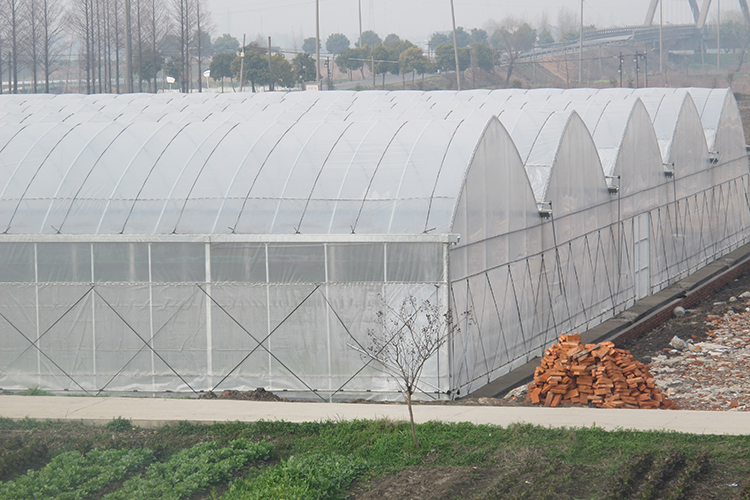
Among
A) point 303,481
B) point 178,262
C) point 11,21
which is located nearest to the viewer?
point 303,481

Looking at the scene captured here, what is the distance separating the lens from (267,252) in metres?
16.3

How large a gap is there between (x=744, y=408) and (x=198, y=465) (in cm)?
1064

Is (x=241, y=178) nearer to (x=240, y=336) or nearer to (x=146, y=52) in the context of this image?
(x=240, y=336)

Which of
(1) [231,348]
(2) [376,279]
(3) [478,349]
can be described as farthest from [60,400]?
(3) [478,349]

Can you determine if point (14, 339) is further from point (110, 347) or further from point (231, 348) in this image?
point (231, 348)

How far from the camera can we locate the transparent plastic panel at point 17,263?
674 inches

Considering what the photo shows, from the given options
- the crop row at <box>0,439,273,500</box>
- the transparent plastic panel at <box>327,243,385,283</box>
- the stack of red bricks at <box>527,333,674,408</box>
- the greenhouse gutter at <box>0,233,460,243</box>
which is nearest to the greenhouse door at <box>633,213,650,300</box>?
the stack of red bricks at <box>527,333,674,408</box>

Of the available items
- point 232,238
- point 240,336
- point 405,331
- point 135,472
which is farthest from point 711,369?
point 135,472

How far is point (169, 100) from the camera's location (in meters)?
39.5

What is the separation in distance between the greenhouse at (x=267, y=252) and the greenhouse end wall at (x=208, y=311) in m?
0.03

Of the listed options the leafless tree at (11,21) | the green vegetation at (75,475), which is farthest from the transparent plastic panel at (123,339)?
the leafless tree at (11,21)

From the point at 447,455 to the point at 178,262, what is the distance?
7.70 metres

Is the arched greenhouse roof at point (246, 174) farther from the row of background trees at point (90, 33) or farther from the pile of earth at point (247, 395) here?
the row of background trees at point (90, 33)

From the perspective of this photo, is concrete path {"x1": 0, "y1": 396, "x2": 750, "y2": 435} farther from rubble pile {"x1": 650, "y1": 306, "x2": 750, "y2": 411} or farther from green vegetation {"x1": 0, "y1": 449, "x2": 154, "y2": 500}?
rubble pile {"x1": 650, "y1": 306, "x2": 750, "y2": 411}
